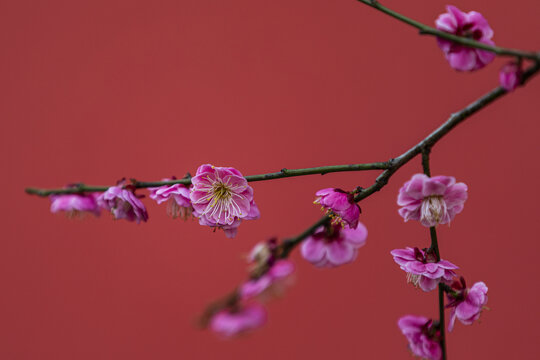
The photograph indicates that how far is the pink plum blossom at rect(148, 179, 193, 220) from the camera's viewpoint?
0.56 m

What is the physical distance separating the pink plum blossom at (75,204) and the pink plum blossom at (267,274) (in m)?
0.37

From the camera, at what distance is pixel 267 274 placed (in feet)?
1.06

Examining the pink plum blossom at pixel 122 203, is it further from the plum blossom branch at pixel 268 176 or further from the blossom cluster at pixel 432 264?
the blossom cluster at pixel 432 264

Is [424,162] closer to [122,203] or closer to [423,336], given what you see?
[423,336]

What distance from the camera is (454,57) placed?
1.46 feet

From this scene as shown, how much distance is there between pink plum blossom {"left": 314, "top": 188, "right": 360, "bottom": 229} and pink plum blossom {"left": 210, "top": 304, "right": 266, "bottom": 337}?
0.56 ft

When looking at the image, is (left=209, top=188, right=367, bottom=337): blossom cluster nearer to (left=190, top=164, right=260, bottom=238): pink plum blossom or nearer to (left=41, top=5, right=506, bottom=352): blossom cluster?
(left=41, top=5, right=506, bottom=352): blossom cluster

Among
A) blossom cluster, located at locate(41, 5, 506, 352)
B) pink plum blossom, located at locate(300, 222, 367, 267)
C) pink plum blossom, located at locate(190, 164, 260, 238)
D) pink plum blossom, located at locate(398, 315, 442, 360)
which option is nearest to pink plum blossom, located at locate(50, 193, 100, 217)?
blossom cluster, located at locate(41, 5, 506, 352)

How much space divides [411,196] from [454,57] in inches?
5.4

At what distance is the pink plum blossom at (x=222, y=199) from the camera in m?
0.55

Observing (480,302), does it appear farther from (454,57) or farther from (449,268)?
(454,57)

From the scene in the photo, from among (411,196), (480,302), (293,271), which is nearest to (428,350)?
(480,302)

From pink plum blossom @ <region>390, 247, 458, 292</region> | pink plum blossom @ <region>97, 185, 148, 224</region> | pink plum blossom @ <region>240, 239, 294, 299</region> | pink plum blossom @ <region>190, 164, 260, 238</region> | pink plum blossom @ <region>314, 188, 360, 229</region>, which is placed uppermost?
pink plum blossom @ <region>97, 185, 148, 224</region>

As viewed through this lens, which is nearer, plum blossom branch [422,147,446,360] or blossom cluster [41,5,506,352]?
blossom cluster [41,5,506,352]
